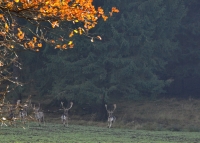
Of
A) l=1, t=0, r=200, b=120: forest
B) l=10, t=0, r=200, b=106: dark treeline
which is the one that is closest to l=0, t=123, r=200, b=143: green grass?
l=1, t=0, r=200, b=120: forest

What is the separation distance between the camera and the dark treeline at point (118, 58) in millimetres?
36531

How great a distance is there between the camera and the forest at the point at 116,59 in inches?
1438

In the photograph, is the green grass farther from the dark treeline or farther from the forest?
the dark treeline

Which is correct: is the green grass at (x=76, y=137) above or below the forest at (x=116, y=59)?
below

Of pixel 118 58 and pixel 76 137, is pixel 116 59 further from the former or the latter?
pixel 76 137

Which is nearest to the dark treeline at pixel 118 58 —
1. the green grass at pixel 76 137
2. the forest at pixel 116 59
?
the forest at pixel 116 59

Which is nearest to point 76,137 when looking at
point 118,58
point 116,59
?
point 116,59

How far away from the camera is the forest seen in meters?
36.5

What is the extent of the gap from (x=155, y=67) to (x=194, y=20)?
6.37 m

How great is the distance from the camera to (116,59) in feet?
120

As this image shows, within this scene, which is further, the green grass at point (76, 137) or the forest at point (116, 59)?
the forest at point (116, 59)

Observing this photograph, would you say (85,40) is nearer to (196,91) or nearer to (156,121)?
(156,121)

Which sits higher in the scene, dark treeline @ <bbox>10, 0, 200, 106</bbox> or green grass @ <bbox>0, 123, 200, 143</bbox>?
dark treeline @ <bbox>10, 0, 200, 106</bbox>

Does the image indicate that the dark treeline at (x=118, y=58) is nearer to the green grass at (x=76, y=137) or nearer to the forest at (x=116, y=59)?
the forest at (x=116, y=59)
